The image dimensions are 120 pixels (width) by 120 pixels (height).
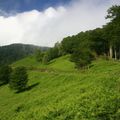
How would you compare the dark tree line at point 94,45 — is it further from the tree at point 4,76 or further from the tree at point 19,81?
the tree at point 4,76

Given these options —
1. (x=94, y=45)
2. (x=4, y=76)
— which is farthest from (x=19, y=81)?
(x=94, y=45)

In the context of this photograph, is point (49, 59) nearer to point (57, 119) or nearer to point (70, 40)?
point (70, 40)

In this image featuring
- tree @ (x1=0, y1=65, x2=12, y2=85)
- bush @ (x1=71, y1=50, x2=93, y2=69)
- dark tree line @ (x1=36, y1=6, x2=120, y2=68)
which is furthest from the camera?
tree @ (x1=0, y1=65, x2=12, y2=85)

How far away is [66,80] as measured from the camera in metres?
72.6

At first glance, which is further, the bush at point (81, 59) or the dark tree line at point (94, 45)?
the bush at point (81, 59)

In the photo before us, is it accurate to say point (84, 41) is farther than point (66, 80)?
Yes

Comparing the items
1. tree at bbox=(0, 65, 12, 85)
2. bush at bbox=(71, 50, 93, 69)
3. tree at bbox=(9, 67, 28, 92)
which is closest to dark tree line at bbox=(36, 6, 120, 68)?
bush at bbox=(71, 50, 93, 69)

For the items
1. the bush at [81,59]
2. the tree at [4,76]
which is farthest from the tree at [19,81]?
the tree at [4,76]

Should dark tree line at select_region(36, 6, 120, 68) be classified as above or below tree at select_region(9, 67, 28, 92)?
above

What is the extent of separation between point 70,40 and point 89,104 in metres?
125

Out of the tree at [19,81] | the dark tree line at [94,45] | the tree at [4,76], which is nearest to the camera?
the tree at [19,81]

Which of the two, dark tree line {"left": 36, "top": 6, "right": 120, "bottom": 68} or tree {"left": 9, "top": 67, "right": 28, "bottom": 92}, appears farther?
dark tree line {"left": 36, "top": 6, "right": 120, "bottom": 68}

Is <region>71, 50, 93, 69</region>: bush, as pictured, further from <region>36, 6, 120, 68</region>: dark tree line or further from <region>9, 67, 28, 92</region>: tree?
<region>9, 67, 28, 92</region>: tree

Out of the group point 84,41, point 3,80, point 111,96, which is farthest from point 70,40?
point 111,96
